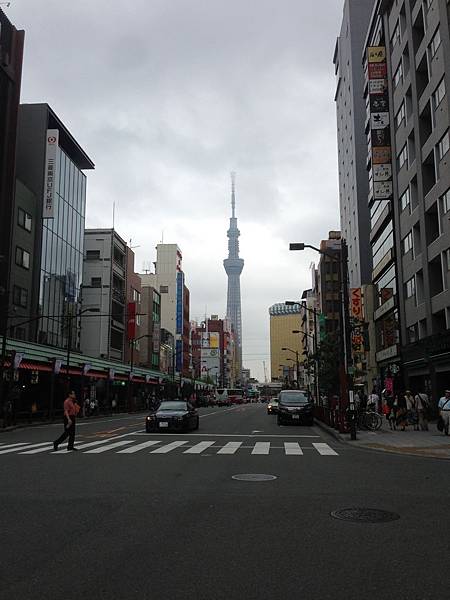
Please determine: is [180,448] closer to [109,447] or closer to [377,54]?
[109,447]

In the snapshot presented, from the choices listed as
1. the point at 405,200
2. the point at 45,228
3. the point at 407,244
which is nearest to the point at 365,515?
the point at 407,244

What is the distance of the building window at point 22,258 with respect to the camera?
157 feet

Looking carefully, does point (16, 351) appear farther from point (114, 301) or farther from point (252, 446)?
point (114, 301)

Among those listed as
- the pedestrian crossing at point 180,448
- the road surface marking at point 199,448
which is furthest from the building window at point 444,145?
the road surface marking at point 199,448

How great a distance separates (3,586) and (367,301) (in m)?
59.3

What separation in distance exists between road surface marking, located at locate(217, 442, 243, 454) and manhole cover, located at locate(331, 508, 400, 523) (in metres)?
9.02

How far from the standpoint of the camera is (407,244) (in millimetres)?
41406

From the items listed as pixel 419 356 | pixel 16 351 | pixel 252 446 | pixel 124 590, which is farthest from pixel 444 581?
pixel 419 356

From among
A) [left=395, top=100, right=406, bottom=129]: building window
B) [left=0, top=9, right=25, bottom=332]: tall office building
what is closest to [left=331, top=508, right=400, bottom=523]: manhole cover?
[left=395, top=100, right=406, bottom=129]: building window

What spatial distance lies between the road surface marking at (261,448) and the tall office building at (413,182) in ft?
53.0

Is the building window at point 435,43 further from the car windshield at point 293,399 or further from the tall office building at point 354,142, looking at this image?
the tall office building at point 354,142

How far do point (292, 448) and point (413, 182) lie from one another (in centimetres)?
2700

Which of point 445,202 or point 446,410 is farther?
point 445,202

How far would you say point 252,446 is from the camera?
19344 millimetres
